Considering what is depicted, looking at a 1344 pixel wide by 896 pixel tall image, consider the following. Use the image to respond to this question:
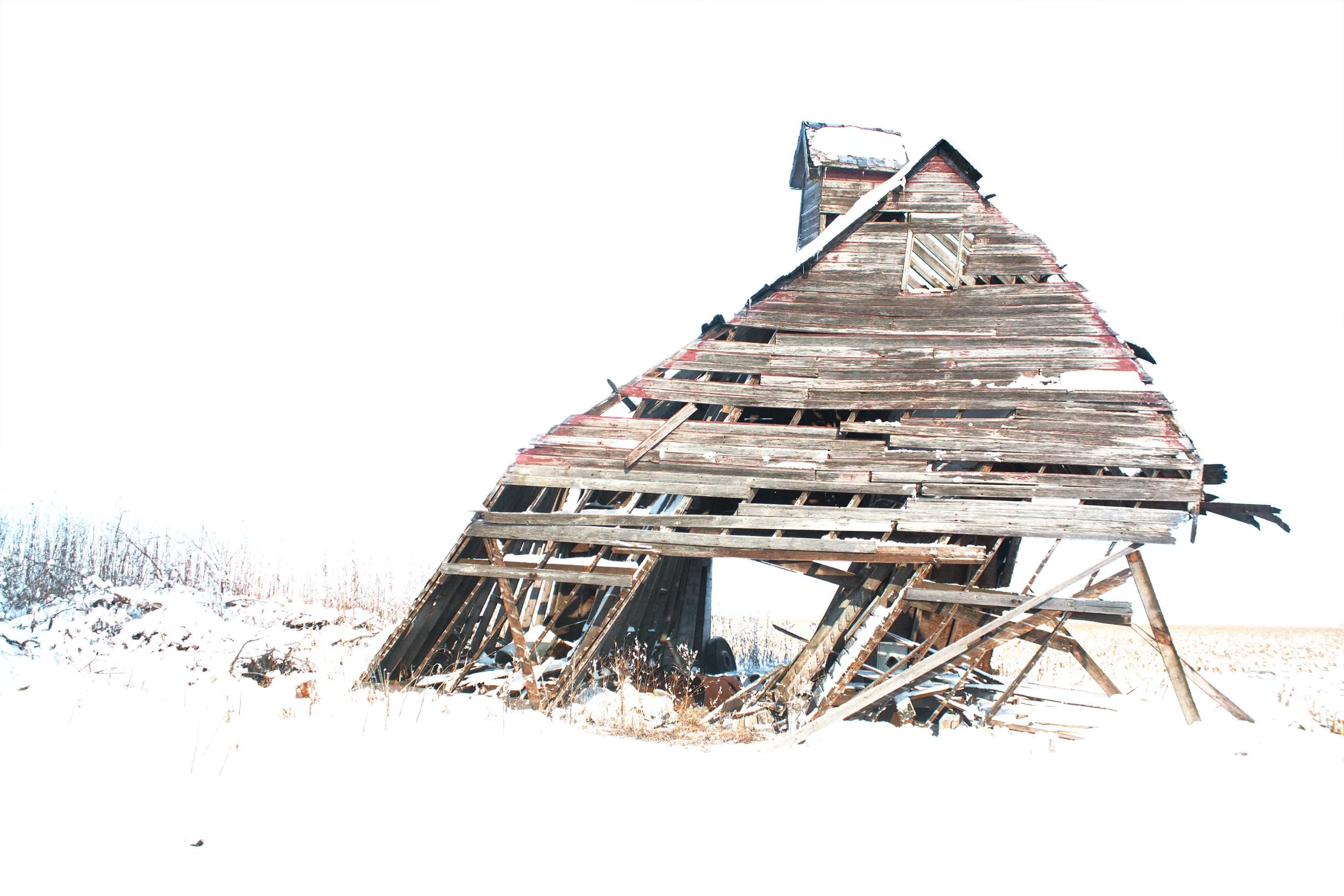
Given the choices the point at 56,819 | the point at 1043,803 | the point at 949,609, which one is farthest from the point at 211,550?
the point at 1043,803

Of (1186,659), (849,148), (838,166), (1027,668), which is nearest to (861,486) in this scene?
(1027,668)

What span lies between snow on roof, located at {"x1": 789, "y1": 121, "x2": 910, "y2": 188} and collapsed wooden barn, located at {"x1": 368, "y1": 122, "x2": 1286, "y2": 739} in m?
4.40

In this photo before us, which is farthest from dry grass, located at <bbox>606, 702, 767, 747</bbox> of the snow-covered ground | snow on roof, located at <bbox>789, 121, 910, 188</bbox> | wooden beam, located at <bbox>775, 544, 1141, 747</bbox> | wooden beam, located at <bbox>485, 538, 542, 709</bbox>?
snow on roof, located at <bbox>789, 121, 910, 188</bbox>

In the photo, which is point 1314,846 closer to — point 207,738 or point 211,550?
point 207,738

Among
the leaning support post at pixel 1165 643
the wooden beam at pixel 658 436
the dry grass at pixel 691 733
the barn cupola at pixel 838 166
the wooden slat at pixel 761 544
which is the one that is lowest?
the dry grass at pixel 691 733

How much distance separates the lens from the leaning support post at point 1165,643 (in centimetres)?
866

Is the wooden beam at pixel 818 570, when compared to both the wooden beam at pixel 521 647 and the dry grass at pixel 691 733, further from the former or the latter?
the wooden beam at pixel 521 647

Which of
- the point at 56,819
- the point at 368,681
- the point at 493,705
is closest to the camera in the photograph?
the point at 56,819

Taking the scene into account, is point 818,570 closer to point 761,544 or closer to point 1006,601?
point 761,544

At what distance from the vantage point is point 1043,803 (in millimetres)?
6488

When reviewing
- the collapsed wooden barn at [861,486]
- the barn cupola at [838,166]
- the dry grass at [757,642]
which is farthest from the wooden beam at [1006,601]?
the barn cupola at [838,166]

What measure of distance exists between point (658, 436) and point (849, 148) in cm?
874

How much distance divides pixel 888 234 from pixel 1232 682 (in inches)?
415

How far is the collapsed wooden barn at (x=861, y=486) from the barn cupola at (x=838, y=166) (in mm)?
4041
